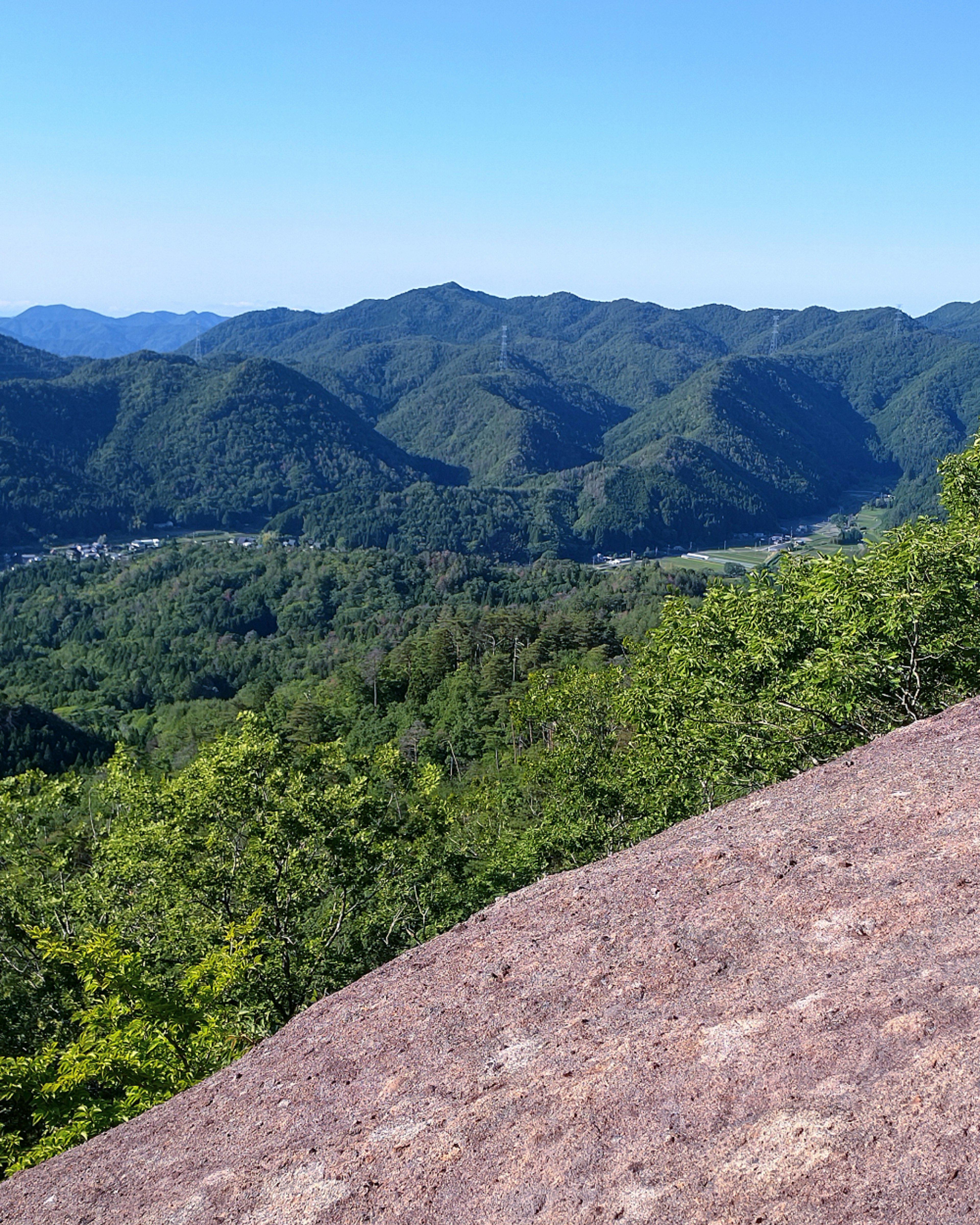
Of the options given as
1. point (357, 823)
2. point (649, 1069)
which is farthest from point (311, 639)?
point (649, 1069)

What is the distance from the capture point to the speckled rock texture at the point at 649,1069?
5.34 meters

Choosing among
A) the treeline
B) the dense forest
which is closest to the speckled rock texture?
the dense forest

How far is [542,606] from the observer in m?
137

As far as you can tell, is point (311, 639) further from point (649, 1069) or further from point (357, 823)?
point (649, 1069)

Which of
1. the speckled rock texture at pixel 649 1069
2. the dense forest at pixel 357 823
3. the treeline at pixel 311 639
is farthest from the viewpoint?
the treeline at pixel 311 639

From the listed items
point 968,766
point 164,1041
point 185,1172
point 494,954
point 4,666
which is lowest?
point 4,666

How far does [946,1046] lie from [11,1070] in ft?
33.6

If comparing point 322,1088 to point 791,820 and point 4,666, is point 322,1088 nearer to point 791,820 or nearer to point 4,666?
point 791,820

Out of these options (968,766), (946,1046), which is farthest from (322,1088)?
(968,766)

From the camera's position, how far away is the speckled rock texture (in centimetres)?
534

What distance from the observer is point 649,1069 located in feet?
21.2

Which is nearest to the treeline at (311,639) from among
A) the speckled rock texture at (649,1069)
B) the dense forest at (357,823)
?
the dense forest at (357,823)

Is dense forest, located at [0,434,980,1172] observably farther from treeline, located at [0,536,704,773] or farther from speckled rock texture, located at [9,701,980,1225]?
treeline, located at [0,536,704,773]

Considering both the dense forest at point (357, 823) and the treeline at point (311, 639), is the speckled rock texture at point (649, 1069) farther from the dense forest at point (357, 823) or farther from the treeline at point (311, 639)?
the treeline at point (311, 639)
